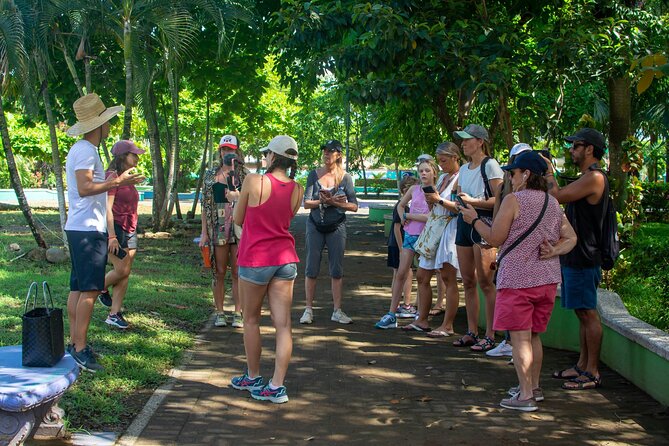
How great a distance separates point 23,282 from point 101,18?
18.6ft

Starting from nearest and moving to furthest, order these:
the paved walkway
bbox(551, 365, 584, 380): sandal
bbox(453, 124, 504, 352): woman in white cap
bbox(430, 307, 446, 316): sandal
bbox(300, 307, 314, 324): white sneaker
Result: the paved walkway → bbox(551, 365, 584, 380): sandal → bbox(453, 124, 504, 352): woman in white cap → bbox(300, 307, 314, 324): white sneaker → bbox(430, 307, 446, 316): sandal

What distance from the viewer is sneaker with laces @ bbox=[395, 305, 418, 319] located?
9.13 m

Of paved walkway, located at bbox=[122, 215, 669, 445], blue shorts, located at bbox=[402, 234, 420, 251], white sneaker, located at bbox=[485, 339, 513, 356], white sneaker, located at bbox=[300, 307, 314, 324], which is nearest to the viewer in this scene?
paved walkway, located at bbox=[122, 215, 669, 445]

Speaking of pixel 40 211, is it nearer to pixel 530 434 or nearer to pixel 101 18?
pixel 101 18

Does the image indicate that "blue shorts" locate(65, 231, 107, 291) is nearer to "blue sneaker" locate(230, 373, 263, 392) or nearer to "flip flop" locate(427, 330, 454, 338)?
"blue sneaker" locate(230, 373, 263, 392)

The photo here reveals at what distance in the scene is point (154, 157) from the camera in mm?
19281

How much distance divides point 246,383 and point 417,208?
10.9ft

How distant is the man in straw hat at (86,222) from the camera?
596 cm

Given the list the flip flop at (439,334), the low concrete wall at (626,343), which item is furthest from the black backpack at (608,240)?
the flip flop at (439,334)

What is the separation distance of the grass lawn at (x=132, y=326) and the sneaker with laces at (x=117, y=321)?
7 centimetres

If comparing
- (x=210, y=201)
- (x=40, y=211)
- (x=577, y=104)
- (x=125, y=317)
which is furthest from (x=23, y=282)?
(x=40, y=211)

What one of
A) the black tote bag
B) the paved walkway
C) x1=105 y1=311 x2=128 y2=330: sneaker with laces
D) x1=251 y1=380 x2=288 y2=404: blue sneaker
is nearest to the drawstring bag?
the paved walkway

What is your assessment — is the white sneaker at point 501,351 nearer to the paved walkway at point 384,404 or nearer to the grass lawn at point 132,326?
the paved walkway at point 384,404

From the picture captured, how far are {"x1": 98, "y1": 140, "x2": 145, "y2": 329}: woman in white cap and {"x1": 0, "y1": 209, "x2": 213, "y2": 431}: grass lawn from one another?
173 mm
